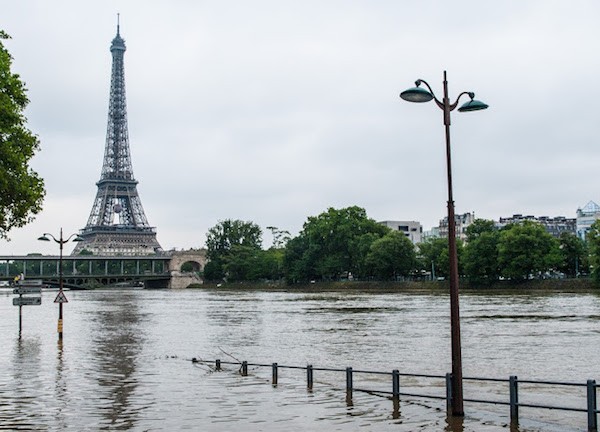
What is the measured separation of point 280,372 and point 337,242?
434 feet

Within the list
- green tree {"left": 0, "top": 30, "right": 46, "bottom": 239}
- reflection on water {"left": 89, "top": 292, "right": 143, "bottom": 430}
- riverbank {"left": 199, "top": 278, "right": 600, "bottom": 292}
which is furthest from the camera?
riverbank {"left": 199, "top": 278, "right": 600, "bottom": 292}

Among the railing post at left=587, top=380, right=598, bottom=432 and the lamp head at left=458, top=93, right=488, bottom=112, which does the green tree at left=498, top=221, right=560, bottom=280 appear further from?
the railing post at left=587, top=380, right=598, bottom=432

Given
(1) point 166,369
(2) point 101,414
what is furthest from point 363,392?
(1) point 166,369

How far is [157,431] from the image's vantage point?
15781 mm

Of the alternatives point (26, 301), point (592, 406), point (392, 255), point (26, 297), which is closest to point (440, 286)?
point (392, 255)

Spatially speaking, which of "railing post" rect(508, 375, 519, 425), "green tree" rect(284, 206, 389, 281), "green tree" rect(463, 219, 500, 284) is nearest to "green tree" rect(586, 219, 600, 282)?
"green tree" rect(463, 219, 500, 284)

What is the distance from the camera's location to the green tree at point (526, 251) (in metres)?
116

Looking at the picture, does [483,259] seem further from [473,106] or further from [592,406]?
[592,406]

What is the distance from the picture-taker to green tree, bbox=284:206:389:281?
156 meters

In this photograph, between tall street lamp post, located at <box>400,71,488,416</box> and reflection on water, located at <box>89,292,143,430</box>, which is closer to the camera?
tall street lamp post, located at <box>400,71,488,416</box>

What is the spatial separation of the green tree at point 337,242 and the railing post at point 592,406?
136 meters

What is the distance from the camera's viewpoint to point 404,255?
144 metres

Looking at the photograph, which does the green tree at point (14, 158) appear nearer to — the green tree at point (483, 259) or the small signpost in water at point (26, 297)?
the small signpost in water at point (26, 297)

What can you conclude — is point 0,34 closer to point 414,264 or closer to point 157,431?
point 157,431
